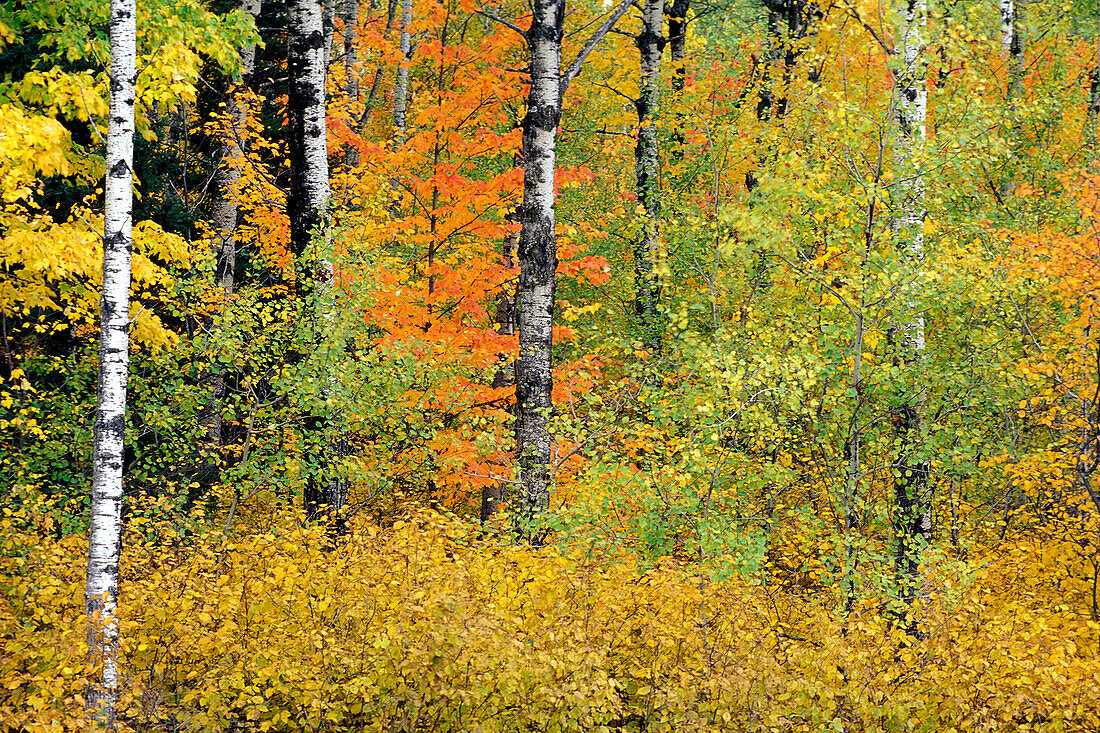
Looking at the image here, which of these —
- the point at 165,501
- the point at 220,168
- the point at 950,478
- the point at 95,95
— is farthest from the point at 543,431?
the point at 220,168

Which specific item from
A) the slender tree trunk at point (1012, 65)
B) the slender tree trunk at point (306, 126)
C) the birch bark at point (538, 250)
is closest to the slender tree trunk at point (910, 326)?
the birch bark at point (538, 250)

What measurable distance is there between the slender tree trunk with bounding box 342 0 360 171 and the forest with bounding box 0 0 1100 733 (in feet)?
12.9

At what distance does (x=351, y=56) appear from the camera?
16.5 metres

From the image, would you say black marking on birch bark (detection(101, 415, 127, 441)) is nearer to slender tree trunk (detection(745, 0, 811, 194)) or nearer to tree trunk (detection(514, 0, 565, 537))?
tree trunk (detection(514, 0, 565, 537))

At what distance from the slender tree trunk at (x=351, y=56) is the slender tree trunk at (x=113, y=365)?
932 cm

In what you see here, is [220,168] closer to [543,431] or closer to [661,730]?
[543,431]

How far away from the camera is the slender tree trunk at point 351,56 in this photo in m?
16.0

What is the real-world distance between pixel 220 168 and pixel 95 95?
657cm

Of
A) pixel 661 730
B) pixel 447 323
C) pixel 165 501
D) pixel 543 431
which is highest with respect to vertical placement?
pixel 447 323

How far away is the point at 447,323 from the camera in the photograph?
Answer: 37.8 ft

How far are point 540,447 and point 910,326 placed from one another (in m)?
4.05

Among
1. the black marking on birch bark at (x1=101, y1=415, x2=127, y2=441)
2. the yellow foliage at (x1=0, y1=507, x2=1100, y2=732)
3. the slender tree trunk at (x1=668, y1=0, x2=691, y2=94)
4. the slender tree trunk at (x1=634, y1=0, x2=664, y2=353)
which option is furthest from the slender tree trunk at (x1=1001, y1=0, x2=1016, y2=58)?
the black marking on birch bark at (x1=101, y1=415, x2=127, y2=441)

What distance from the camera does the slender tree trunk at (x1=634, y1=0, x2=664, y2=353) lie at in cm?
1417

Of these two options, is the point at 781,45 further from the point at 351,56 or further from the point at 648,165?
the point at 351,56
